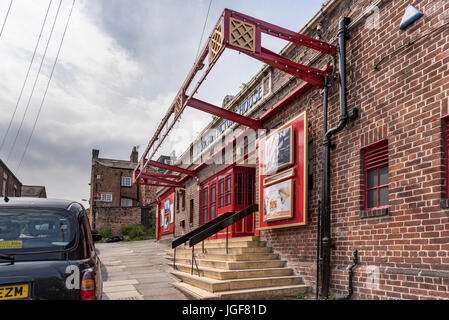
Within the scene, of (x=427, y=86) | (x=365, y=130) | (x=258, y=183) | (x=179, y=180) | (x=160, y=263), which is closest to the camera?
(x=427, y=86)

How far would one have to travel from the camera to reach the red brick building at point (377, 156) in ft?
18.7

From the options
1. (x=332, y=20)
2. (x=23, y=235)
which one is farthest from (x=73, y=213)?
(x=332, y=20)

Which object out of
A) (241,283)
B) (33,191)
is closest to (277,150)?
(241,283)

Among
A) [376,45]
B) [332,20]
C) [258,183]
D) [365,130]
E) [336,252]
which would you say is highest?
[332,20]

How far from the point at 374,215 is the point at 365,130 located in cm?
144

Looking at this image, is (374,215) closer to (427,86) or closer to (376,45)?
(427,86)

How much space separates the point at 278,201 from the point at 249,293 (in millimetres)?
2331

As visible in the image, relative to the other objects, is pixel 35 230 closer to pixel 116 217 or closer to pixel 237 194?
pixel 237 194

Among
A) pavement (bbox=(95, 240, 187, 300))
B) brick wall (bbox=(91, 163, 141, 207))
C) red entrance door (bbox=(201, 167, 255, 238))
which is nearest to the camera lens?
pavement (bbox=(95, 240, 187, 300))

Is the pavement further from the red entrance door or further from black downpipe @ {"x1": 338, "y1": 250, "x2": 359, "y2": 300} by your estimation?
black downpipe @ {"x1": 338, "y1": 250, "x2": 359, "y2": 300}

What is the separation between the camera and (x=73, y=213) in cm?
421

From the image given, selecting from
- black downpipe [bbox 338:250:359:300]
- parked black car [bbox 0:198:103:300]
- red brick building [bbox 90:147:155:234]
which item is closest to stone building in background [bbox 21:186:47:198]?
red brick building [bbox 90:147:155:234]

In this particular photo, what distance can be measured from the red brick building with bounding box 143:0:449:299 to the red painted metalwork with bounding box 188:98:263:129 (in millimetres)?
783

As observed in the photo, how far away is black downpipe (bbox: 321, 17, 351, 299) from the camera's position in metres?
7.58
